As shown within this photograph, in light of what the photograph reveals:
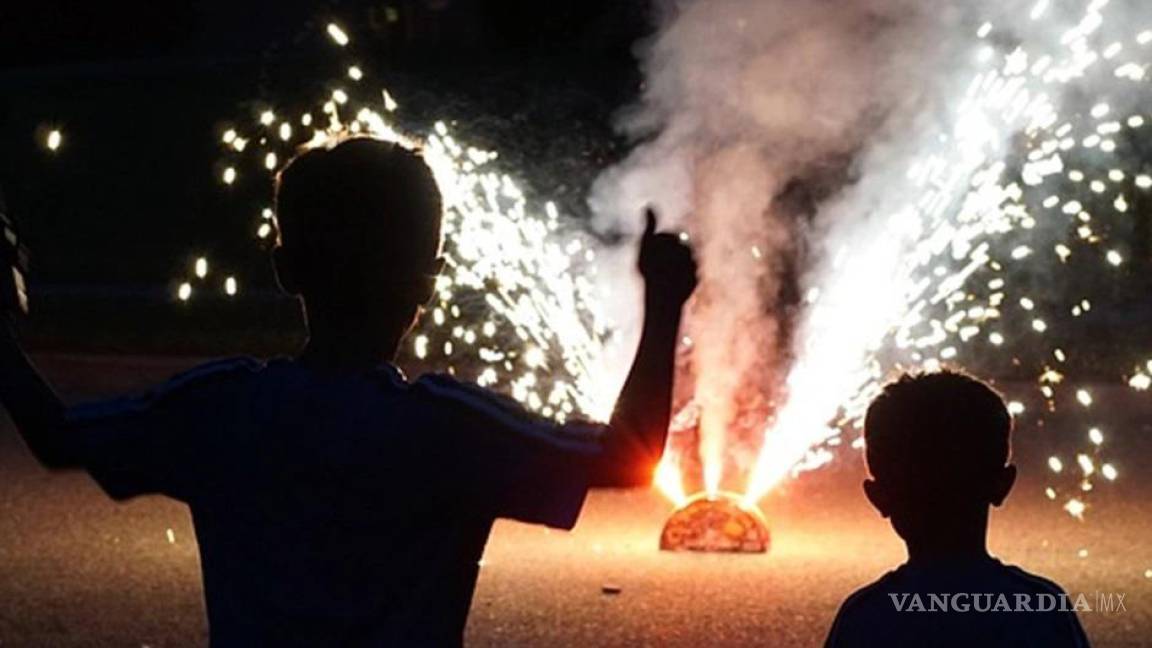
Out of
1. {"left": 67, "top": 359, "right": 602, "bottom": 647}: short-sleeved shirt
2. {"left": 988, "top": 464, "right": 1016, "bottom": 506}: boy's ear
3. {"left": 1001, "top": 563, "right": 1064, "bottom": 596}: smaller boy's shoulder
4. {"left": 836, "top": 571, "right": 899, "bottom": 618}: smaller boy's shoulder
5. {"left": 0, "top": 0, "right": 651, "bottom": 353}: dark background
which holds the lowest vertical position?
{"left": 67, "top": 359, "right": 602, "bottom": 647}: short-sleeved shirt

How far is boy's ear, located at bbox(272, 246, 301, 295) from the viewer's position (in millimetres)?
2486

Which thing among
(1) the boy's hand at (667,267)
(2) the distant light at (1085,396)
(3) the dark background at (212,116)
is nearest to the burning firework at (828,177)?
(2) the distant light at (1085,396)

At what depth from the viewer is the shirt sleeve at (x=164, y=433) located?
245cm

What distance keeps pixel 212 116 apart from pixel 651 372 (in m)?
19.1

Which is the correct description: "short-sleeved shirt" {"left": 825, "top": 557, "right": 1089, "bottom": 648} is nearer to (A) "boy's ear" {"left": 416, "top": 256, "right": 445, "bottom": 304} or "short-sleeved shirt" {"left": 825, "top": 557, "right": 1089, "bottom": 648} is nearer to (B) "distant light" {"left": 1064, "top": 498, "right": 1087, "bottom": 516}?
(A) "boy's ear" {"left": 416, "top": 256, "right": 445, "bottom": 304}

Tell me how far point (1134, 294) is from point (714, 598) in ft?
34.5

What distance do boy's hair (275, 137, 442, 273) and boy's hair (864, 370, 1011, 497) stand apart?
2.38 feet

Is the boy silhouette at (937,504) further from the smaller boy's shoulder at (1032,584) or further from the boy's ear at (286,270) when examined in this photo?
the boy's ear at (286,270)

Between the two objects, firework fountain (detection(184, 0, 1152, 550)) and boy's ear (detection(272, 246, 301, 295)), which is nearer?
boy's ear (detection(272, 246, 301, 295))

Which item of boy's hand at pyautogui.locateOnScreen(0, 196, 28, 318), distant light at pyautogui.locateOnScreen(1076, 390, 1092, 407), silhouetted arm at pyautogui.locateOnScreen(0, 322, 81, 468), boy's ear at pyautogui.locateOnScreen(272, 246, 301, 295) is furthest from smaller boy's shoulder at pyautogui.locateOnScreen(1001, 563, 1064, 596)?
distant light at pyautogui.locateOnScreen(1076, 390, 1092, 407)

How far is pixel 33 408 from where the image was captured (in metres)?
2.54

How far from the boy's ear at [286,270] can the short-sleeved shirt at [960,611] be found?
85 centimetres

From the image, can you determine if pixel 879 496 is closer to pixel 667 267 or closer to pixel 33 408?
pixel 667 267

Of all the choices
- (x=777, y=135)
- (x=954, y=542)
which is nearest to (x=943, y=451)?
(x=954, y=542)
